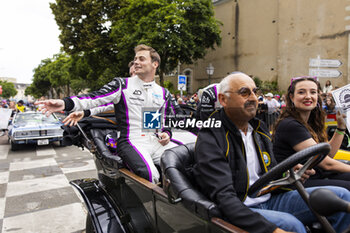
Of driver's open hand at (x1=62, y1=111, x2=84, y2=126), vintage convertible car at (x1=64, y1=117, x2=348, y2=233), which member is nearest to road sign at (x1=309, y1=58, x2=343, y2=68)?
vintage convertible car at (x1=64, y1=117, x2=348, y2=233)

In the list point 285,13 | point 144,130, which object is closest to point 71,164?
point 144,130

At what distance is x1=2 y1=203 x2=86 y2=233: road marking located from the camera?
3.30m

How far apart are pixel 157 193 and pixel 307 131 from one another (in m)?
1.32

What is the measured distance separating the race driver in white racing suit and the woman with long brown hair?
1073 mm

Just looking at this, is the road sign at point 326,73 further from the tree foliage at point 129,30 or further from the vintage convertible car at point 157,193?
the tree foliage at point 129,30

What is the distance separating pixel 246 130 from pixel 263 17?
74.2ft

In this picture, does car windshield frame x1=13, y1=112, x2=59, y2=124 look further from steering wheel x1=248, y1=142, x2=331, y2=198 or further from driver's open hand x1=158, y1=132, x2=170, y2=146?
steering wheel x1=248, y1=142, x2=331, y2=198

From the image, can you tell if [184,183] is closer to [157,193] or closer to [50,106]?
[157,193]

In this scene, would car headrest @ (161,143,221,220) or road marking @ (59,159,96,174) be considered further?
road marking @ (59,159,96,174)

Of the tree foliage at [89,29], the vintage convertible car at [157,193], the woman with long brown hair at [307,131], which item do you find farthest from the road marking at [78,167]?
the tree foliage at [89,29]

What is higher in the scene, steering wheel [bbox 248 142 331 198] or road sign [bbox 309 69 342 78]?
road sign [bbox 309 69 342 78]

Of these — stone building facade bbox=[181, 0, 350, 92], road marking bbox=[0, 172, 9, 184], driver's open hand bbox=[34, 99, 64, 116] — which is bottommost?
road marking bbox=[0, 172, 9, 184]

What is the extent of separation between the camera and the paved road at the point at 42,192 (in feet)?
11.3

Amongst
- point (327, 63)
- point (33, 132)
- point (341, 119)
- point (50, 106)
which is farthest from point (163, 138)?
point (33, 132)
